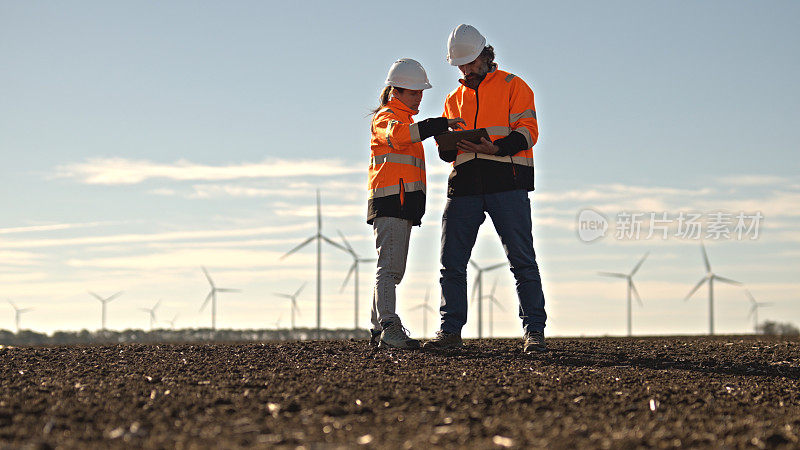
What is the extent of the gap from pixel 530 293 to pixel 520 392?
10.4 ft

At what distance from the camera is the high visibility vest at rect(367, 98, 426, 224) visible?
8.49 m

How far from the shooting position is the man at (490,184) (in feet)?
28.3

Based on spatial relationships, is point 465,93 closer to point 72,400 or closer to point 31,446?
point 72,400

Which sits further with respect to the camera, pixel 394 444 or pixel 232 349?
pixel 232 349

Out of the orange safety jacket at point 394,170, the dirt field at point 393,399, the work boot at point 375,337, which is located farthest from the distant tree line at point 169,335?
the dirt field at point 393,399

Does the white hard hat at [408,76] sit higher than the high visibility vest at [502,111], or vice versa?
the white hard hat at [408,76]

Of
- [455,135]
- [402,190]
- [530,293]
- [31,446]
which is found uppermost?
[455,135]

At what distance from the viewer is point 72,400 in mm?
5422

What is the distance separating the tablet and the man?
10cm

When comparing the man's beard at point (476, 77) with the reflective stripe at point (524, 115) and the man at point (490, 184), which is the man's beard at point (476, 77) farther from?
the reflective stripe at point (524, 115)

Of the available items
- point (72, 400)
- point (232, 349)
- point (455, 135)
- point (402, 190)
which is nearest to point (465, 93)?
point (455, 135)

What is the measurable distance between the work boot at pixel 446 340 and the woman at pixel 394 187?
0.41 meters

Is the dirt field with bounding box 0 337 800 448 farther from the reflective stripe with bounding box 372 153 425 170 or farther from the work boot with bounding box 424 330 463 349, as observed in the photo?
the reflective stripe with bounding box 372 153 425 170

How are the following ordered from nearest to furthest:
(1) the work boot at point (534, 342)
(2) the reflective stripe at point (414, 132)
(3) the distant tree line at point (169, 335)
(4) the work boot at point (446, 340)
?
(2) the reflective stripe at point (414, 132) → (1) the work boot at point (534, 342) → (4) the work boot at point (446, 340) → (3) the distant tree line at point (169, 335)
